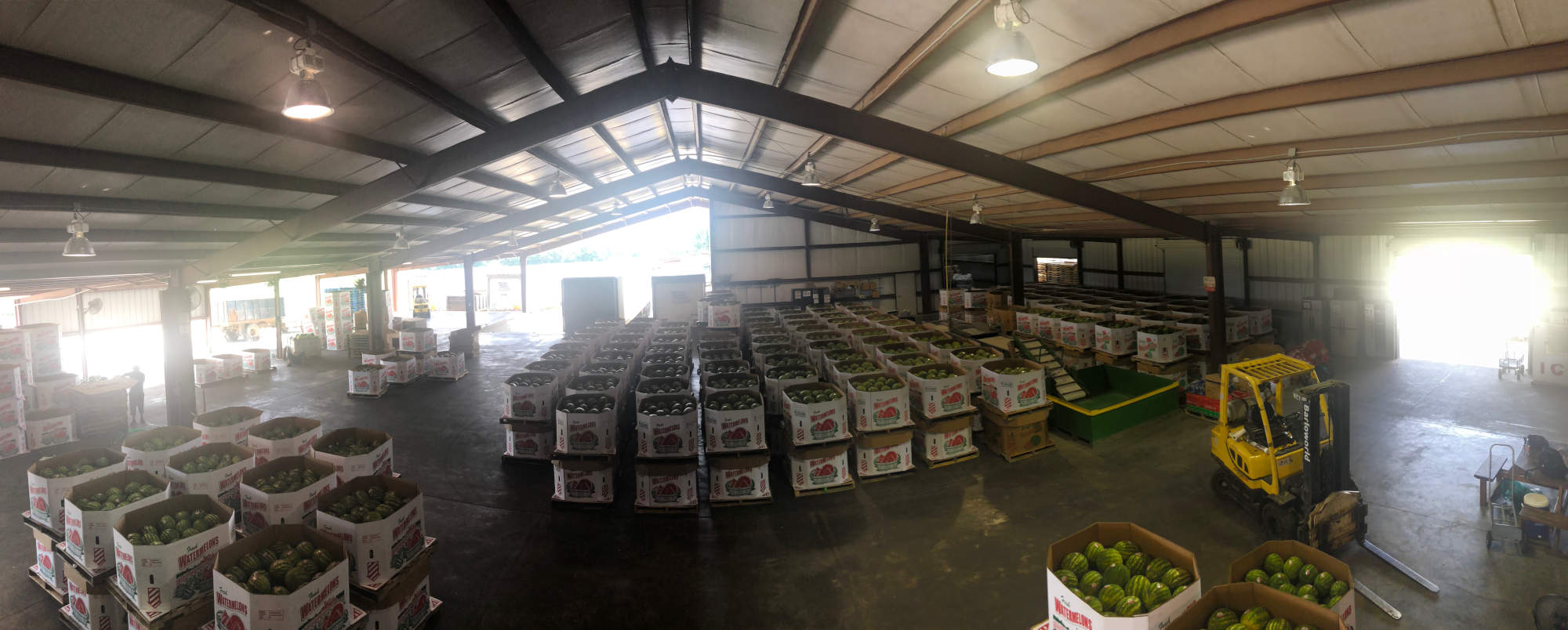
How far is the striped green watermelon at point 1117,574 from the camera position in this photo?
3.09 m

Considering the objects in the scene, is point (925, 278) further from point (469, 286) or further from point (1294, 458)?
point (1294, 458)

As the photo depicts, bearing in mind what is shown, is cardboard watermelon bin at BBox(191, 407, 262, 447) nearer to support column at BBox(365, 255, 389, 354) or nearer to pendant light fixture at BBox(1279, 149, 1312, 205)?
support column at BBox(365, 255, 389, 354)

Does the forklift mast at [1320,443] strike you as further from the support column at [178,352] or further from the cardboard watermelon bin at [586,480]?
the support column at [178,352]

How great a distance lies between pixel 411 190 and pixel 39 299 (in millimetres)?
18391

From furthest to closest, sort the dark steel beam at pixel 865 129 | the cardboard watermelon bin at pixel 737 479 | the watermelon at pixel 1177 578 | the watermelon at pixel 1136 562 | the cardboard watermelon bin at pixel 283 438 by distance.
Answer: the dark steel beam at pixel 865 129
the cardboard watermelon bin at pixel 737 479
the cardboard watermelon bin at pixel 283 438
the watermelon at pixel 1136 562
the watermelon at pixel 1177 578

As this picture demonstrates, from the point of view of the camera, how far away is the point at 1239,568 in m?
3.28

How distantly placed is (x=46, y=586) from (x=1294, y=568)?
9513mm

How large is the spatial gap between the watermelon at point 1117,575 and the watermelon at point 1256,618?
0.49 m

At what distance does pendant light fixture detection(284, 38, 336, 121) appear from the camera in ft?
10.7

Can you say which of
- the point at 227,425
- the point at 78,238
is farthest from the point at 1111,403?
the point at 78,238

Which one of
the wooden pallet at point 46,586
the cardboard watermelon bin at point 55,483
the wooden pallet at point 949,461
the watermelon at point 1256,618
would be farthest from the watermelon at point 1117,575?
the wooden pallet at point 46,586

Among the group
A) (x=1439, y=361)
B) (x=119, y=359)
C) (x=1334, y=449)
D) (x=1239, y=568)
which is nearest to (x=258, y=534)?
(x=1239, y=568)

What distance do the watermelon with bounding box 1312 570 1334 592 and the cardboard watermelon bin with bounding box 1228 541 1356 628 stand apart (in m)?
0.02

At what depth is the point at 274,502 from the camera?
490 centimetres
